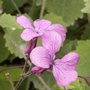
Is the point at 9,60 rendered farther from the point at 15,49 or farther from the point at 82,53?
the point at 82,53

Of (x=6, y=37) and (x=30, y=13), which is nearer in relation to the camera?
(x=6, y=37)

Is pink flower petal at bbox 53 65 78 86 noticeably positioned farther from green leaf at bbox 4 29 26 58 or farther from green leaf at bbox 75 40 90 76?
green leaf at bbox 4 29 26 58

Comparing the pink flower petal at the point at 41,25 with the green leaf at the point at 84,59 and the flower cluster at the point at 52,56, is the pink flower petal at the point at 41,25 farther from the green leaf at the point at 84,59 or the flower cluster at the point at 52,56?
the green leaf at the point at 84,59

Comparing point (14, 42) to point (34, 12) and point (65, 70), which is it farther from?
point (65, 70)

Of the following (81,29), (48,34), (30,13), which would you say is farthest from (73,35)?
(48,34)

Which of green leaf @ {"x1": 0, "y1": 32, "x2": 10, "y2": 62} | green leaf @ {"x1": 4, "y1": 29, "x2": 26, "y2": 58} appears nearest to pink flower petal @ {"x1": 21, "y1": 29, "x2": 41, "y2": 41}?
green leaf @ {"x1": 4, "y1": 29, "x2": 26, "y2": 58}

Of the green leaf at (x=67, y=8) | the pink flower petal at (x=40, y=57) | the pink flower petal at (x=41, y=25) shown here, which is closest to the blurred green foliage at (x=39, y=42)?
the green leaf at (x=67, y=8)
